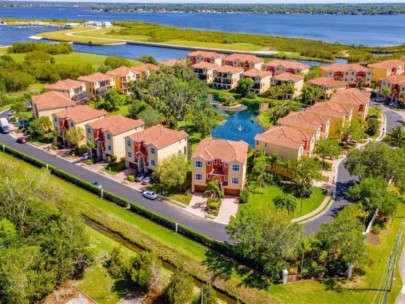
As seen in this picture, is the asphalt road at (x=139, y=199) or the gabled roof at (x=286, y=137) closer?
the asphalt road at (x=139, y=199)

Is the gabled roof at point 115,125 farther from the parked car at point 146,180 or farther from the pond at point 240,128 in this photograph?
the pond at point 240,128

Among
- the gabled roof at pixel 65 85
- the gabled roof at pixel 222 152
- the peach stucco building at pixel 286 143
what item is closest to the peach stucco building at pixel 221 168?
the gabled roof at pixel 222 152

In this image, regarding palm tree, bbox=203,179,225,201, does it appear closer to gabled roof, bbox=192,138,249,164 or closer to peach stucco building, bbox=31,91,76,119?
gabled roof, bbox=192,138,249,164

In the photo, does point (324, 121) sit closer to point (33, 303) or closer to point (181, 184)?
point (181, 184)

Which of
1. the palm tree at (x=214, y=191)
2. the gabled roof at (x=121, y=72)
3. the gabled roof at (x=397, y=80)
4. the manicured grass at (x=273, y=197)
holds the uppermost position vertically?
the gabled roof at (x=397, y=80)

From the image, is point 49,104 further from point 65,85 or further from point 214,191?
point 214,191

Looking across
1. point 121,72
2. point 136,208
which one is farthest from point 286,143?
point 121,72

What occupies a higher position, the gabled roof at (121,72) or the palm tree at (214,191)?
the gabled roof at (121,72)
